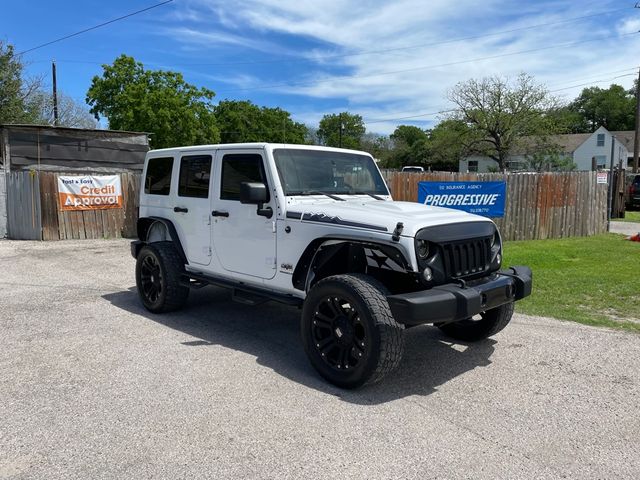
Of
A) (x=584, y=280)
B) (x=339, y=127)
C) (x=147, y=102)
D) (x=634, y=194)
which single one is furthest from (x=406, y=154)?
(x=584, y=280)

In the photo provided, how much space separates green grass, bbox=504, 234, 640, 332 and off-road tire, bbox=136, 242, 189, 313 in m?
4.33

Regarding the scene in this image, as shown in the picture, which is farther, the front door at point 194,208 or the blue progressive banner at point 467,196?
the blue progressive banner at point 467,196

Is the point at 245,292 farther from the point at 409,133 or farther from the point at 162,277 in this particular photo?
the point at 409,133

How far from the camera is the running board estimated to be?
16.1 feet

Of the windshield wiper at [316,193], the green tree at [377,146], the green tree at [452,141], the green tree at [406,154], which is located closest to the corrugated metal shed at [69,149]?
the windshield wiper at [316,193]

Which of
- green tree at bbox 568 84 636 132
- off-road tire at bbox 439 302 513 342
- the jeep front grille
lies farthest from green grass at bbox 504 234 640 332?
green tree at bbox 568 84 636 132

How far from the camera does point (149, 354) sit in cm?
494

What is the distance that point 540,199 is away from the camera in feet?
44.1

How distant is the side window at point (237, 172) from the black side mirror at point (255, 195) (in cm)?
26

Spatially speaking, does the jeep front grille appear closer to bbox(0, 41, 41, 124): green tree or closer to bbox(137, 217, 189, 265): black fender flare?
bbox(137, 217, 189, 265): black fender flare

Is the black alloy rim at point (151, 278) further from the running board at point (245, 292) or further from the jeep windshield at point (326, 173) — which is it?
the jeep windshield at point (326, 173)

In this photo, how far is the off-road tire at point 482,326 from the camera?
5.07 meters

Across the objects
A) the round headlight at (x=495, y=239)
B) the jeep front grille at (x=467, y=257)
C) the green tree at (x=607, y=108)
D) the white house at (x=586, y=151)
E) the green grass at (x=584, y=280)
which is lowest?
the green grass at (x=584, y=280)

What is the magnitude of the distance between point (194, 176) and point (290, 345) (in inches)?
91.0
